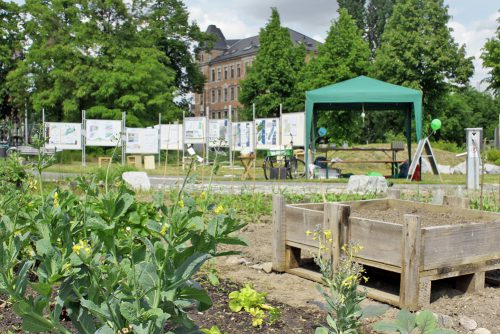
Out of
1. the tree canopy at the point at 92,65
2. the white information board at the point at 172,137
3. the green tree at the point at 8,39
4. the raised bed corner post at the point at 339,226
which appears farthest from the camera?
the green tree at the point at 8,39

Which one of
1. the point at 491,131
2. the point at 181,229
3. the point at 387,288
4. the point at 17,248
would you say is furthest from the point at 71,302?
the point at 491,131

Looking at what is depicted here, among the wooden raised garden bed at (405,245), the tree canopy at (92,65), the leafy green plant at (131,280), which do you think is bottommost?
the wooden raised garden bed at (405,245)

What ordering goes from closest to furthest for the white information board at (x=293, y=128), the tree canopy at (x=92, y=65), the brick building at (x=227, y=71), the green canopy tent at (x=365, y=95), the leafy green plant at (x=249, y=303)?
1. the leafy green plant at (x=249, y=303)
2. the green canopy tent at (x=365, y=95)
3. the white information board at (x=293, y=128)
4. the tree canopy at (x=92, y=65)
5. the brick building at (x=227, y=71)

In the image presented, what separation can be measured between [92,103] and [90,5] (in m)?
5.08

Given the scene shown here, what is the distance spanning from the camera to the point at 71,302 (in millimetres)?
1767

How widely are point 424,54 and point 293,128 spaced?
70.7 ft

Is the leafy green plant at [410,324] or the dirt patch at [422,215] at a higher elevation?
the leafy green plant at [410,324]

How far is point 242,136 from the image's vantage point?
75.2 feet

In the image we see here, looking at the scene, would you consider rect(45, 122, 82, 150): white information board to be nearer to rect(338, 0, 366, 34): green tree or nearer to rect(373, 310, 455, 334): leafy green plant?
rect(373, 310, 455, 334): leafy green plant

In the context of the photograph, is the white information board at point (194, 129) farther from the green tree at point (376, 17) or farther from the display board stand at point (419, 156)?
the green tree at point (376, 17)

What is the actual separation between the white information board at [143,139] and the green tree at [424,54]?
65.5 feet

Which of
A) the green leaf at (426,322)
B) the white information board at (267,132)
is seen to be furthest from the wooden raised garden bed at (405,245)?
the white information board at (267,132)

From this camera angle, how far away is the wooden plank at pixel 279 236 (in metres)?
4.56

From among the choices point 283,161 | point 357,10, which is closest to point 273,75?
point 357,10
